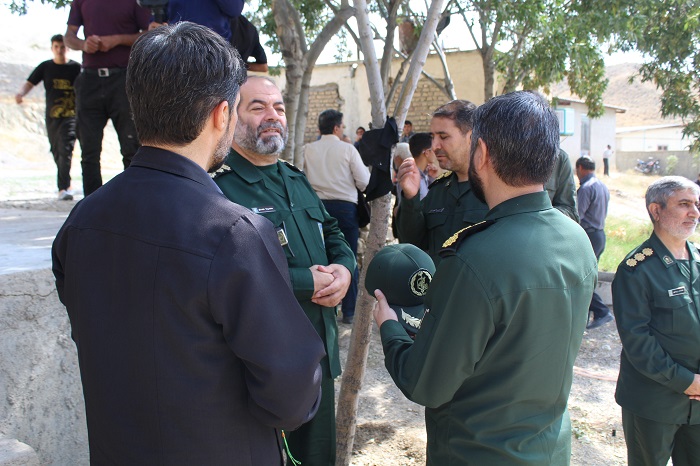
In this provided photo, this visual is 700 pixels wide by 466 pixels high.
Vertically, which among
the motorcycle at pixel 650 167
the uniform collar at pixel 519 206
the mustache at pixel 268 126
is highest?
the mustache at pixel 268 126

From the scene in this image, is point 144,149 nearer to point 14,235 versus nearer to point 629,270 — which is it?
point 629,270

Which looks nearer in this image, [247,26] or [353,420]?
[353,420]

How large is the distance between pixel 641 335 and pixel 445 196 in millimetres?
1223

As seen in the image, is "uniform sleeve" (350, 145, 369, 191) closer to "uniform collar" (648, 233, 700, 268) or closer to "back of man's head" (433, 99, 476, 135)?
"back of man's head" (433, 99, 476, 135)

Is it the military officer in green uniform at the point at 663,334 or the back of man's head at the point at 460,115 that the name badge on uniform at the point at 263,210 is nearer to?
the back of man's head at the point at 460,115

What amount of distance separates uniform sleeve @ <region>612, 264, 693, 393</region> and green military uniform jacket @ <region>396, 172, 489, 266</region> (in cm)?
80

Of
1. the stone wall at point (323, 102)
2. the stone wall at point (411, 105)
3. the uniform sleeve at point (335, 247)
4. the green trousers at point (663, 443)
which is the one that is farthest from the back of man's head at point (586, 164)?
the stone wall at point (323, 102)

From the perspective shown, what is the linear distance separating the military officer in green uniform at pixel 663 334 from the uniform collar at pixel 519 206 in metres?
1.51

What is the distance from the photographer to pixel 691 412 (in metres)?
2.86

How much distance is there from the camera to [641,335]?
9.46 feet

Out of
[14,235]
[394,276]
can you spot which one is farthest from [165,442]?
[14,235]

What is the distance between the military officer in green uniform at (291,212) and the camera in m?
2.56

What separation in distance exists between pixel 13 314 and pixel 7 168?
16.1 meters

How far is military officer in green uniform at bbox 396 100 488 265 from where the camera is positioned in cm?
324
